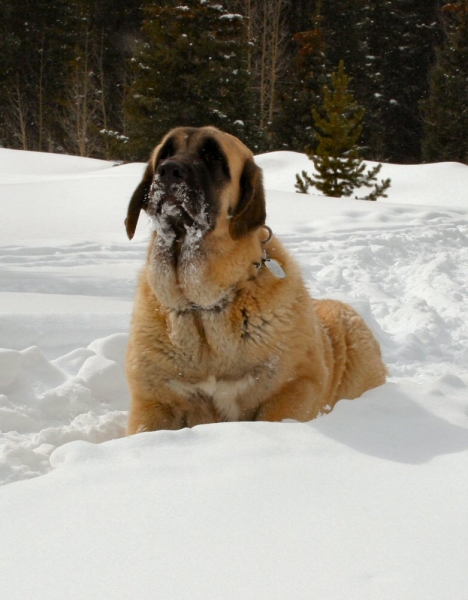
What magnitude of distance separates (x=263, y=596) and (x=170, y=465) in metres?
0.69

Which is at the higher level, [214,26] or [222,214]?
[214,26]

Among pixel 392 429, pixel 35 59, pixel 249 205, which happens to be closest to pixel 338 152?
pixel 249 205

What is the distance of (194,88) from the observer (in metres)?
21.3

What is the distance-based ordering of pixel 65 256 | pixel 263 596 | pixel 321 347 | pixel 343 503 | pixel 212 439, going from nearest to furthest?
1. pixel 263 596
2. pixel 343 503
3. pixel 212 439
4. pixel 321 347
5. pixel 65 256

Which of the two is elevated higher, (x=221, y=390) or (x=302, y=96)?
(x=302, y=96)

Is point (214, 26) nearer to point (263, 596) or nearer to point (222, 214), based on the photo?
point (222, 214)

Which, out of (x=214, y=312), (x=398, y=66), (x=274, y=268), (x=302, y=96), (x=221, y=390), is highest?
(x=398, y=66)

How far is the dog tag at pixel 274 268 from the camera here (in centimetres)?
313

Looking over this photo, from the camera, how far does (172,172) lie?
2943 millimetres

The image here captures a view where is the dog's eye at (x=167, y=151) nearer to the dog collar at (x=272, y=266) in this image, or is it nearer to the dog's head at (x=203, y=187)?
Answer: the dog's head at (x=203, y=187)

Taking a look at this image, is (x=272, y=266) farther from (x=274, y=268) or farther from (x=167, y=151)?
(x=167, y=151)

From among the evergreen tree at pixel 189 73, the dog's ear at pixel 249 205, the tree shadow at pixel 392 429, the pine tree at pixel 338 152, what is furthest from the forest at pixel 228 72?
the tree shadow at pixel 392 429

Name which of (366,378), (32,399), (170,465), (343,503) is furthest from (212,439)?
(366,378)

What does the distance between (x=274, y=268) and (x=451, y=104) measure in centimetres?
2817
